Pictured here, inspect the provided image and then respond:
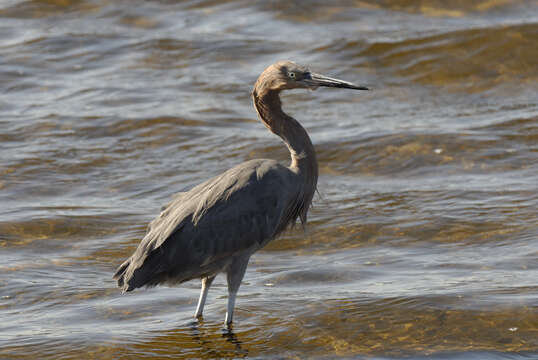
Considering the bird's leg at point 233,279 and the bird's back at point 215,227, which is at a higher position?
the bird's back at point 215,227

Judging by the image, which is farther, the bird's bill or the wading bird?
the bird's bill

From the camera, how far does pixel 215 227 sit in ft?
22.6

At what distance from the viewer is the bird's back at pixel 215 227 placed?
22.3 feet

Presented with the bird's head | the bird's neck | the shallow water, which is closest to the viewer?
the shallow water

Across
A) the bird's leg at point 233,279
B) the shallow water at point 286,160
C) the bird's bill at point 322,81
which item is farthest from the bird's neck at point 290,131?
the shallow water at point 286,160

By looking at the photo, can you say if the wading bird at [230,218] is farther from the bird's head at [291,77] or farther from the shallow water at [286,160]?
the shallow water at [286,160]

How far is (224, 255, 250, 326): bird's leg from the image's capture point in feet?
22.5

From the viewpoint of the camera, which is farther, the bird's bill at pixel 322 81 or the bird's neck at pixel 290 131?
the bird's neck at pixel 290 131

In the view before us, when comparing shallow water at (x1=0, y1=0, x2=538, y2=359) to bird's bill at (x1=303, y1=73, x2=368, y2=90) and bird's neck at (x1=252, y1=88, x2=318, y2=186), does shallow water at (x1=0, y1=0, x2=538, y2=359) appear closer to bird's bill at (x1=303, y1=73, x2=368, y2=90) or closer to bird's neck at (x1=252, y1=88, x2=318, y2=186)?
bird's neck at (x1=252, y1=88, x2=318, y2=186)

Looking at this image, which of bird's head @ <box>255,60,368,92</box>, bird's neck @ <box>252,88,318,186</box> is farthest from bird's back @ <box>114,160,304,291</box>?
bird's head @ <box>255,60,368,92</box>

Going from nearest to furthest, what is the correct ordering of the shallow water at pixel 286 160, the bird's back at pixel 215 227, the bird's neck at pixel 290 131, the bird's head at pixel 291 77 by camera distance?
the bird's back at pixel 215 227
the shallow water at pixel 286 160
the bird's head at pixel 291 77
the bird's neck at pixel 290 131

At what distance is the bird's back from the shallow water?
516 millimetres

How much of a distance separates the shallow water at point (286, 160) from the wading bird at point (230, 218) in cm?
47

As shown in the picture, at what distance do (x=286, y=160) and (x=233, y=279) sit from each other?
4413 millimetres
